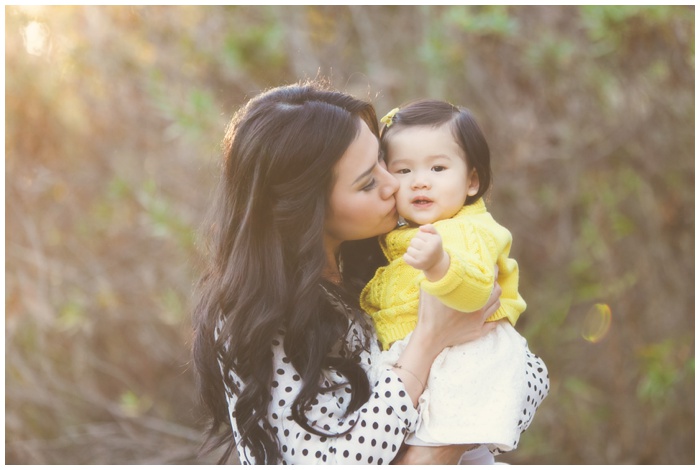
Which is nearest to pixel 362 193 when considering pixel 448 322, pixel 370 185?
pixel 370 185

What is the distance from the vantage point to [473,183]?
81.1 inches

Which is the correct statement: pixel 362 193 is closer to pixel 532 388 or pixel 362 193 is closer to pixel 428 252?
pixel 428 252

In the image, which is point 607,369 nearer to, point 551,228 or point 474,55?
point 551,228

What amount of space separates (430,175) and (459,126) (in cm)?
15

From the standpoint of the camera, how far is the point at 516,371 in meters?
1.89

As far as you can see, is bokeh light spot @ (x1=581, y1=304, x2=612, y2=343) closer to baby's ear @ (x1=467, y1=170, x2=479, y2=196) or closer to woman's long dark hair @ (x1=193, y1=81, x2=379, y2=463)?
baby's ear @ (x1=467, y1=170, x2=479, y2=196)

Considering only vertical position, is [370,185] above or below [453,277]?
above

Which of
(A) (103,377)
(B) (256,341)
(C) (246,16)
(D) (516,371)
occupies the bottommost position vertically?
(A) (103,377)

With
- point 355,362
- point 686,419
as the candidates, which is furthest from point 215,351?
point 686,419

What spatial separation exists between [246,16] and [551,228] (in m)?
2.25

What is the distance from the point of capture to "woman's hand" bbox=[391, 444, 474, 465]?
1.83 meters

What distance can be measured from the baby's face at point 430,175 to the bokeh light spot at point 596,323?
300 cm

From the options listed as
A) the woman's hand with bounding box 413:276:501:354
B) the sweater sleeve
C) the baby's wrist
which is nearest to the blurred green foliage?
the sweater sleeve

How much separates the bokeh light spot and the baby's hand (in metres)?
3.32
